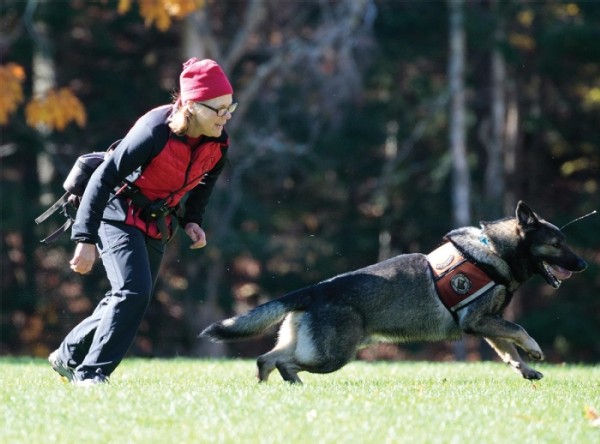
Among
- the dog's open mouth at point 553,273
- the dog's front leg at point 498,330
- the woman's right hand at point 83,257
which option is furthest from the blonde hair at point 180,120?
the dog's open mouth at point 553,273

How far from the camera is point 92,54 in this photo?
24125mm

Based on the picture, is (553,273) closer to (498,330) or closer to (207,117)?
(498,330)

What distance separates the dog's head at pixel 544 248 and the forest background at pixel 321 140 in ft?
44.1

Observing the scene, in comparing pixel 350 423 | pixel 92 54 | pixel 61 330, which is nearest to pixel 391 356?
pixel 61 330

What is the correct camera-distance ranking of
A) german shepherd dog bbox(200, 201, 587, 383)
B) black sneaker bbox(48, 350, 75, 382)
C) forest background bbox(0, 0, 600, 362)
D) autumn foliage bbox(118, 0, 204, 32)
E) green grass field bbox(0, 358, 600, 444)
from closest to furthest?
green grass field bbox(0, 358, 600, 444), black sneaker bbox(48, 350, 75, 382), german shepherd dog bbox(200, 201, 587, 383), autumn foliage bbox(118, 0, 204, 32), forest background bbox(0, 0, 600, 362)

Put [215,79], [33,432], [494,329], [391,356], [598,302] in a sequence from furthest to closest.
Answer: [391,356], [598,302], [494,329], [215,79], [33,432]

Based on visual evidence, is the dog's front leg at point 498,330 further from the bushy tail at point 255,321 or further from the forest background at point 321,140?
the forest background at point 321,140

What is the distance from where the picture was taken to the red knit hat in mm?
7051

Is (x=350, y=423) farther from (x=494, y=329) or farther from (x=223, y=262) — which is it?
(x=223, y=262)

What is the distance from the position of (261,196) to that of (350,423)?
64.4ft

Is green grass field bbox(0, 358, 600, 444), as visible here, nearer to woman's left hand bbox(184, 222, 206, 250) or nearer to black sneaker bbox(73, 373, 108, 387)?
black sneaker bbox(73, 373, 108, 387)

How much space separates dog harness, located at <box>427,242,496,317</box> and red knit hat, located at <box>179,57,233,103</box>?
7.37 ft

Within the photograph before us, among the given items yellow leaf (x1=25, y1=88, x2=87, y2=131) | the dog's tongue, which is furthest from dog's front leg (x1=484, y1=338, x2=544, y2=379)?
yellow leaf (x1=25, y1=88, x2=87, y2=131)

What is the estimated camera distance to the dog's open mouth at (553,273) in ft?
28.0
